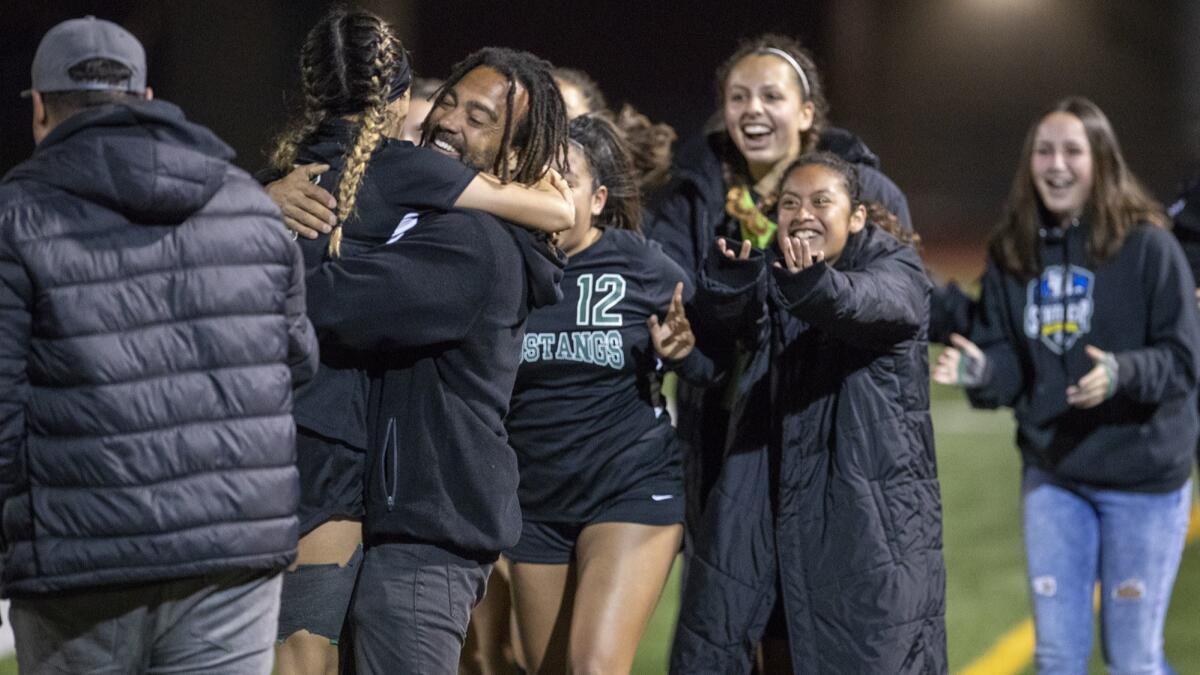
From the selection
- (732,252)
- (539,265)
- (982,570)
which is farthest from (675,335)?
(982,570)

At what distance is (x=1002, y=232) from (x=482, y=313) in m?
2.45

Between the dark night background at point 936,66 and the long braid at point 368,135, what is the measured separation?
1124 centimetres

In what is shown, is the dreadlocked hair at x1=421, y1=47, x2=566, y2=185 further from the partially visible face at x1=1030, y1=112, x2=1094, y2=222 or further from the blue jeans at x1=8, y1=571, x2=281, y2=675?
the partially visible face at x1=1030, y1=112, x2=1094, y2=222

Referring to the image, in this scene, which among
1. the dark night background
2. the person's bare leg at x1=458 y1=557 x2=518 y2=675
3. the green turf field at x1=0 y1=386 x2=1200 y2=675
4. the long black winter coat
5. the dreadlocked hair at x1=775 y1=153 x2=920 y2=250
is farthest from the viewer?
the dark night background

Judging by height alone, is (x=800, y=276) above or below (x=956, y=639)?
above

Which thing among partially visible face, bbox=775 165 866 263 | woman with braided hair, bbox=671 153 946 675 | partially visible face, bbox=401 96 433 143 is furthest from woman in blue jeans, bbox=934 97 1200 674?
partially visible face, bbox=401 96 433 143

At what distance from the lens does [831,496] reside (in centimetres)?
399

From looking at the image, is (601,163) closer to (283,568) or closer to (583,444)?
(583,444)

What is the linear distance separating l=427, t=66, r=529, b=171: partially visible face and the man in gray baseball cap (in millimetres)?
695

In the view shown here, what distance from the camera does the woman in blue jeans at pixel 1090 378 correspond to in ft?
15.6

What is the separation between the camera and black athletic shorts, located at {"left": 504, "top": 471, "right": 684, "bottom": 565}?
425 cm

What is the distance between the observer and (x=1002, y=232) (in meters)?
5.14

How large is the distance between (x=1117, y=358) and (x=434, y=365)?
240 centimetres

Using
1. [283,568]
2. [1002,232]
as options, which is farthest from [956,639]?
[283,568]
